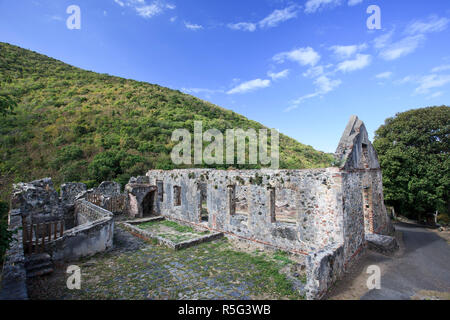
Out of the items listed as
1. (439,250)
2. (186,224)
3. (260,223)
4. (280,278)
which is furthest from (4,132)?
(439,250)

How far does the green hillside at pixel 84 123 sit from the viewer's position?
2491 cm

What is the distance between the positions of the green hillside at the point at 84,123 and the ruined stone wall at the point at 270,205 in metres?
14.0

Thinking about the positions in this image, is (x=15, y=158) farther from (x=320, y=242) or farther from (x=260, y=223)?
(x=320, y=242)

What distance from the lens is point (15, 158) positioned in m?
25.0

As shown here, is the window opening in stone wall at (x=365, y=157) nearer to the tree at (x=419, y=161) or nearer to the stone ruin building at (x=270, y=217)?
the stone ruin building at (x=270, y=217)

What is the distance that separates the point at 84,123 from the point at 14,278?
114ft

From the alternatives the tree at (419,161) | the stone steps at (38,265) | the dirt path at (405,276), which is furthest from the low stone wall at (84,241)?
the tree at (419,161)

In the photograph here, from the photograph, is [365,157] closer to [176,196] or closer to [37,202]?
[176,196]

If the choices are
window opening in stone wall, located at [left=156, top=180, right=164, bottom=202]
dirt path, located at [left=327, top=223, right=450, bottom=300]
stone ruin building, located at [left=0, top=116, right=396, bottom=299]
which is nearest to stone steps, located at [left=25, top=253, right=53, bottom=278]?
stone ruin building, located at [left=0, top=116, right=396, bottom=299]

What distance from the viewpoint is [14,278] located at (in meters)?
4.96

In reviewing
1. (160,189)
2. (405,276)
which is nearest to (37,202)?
(160,189)

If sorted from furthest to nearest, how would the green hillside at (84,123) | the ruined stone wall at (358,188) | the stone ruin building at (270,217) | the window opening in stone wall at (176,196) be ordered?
A: the green hillside at (84,123)
the window opening in stone wall at (176,196)
the ruined stone wall at (358,188)
the stone ruin building at (270,217)

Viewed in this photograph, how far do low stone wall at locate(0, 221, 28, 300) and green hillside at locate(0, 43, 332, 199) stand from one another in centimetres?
1301
